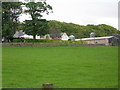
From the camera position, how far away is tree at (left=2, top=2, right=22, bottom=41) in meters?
43.2

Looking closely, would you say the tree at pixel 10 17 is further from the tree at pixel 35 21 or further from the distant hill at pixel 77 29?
the distant hill at pixel 77 29

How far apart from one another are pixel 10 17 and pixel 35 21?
14.9ft

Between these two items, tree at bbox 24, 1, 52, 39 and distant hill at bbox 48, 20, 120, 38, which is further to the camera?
distant hill at bbox 48, 20, 120, 38

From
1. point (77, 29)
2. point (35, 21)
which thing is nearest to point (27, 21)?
point (35, 21)

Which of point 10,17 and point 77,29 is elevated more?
point 10,17

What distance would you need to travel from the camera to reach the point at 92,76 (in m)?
10.7

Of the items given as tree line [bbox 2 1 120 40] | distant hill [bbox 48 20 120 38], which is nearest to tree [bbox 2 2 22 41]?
tree line [bbox 2 1 120 40]

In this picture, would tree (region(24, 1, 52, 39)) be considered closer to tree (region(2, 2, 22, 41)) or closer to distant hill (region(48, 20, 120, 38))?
tree (region(2, 2, 22, 41))

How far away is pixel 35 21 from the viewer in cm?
4425

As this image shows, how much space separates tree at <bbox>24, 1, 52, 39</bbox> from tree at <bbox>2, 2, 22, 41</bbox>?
6.98 ft

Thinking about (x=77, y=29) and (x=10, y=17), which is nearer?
(x=10, y=17)

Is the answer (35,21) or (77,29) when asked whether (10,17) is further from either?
(77,29)

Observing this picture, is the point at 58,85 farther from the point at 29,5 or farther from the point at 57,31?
the point at 57,31

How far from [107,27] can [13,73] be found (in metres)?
105
